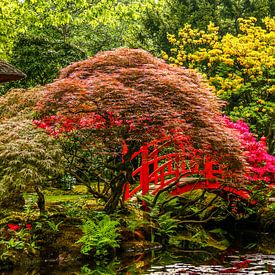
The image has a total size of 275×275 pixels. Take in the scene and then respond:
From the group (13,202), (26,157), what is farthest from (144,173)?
(26,157)

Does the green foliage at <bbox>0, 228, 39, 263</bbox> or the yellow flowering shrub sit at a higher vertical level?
the yellow flowering shrub

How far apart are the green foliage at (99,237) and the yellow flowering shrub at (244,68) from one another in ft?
40.8

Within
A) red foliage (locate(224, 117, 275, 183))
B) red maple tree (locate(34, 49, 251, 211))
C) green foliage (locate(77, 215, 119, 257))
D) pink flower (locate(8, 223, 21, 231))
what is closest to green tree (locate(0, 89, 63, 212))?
red maple tree (locate(34, 49, 251, 211))

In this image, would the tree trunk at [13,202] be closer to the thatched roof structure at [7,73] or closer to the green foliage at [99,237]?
the green foliage at [99,237]

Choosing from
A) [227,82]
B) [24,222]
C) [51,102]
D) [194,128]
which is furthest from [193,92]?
[227,82]

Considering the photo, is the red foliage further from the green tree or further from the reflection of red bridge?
the green tree

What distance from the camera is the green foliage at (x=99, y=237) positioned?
12656 mm

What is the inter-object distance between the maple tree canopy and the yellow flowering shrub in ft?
36.7

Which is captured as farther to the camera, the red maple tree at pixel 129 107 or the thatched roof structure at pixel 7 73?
the thatched roof structure at pixel 7 73

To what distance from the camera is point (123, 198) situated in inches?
582

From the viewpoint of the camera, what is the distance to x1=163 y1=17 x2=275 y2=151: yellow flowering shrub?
79.0 feet

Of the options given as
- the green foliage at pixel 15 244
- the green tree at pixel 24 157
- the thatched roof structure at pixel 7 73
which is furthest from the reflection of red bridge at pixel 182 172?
the thatched roof structure at pixel 7 73

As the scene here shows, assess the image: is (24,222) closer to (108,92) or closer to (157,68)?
(108,92)

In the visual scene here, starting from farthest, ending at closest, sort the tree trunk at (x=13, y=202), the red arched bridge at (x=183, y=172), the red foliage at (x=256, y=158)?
the red foliage at (x=256, y=158), the red arched bridge at (x=183, y=172), the tree trunk at (x=13, y=202)
